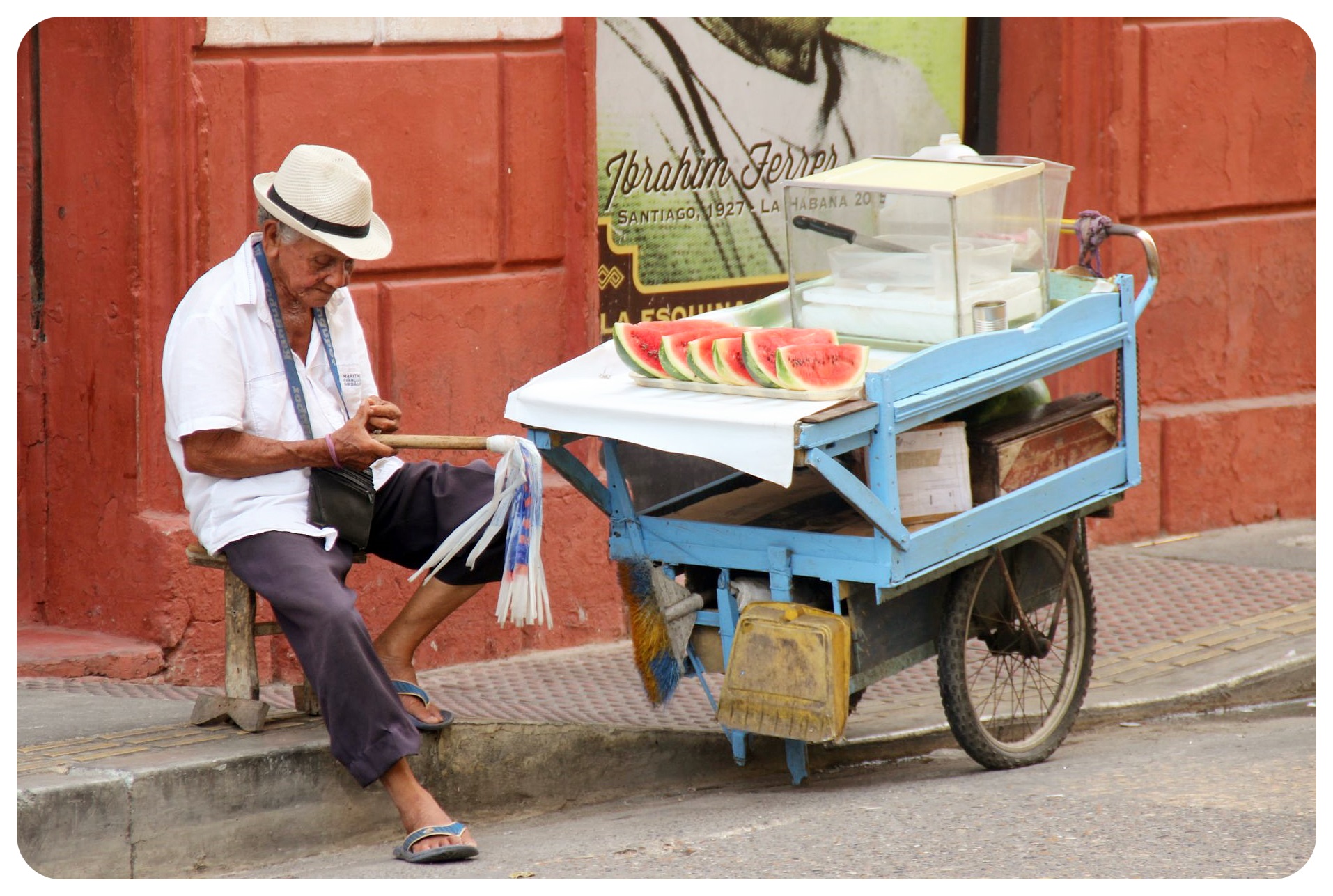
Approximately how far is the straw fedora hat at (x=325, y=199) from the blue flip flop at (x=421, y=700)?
1.29m

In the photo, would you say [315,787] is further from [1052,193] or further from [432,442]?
[1052,193]

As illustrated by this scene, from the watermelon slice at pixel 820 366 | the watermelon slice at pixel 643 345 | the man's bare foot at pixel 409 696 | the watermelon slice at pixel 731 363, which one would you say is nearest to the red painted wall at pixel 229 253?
the man's bare foot at pixel 409 696

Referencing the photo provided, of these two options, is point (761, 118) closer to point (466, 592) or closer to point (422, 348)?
point (422, 348)

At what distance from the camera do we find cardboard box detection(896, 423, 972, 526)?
4.88m

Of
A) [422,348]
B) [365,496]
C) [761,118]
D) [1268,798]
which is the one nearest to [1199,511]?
[761,118]

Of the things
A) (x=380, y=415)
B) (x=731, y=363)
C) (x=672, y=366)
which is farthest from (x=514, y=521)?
(x=731, y=363)

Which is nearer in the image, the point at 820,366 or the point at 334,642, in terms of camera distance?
the point at 334,642

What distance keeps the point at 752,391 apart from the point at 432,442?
88 cm

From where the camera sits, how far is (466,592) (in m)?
5.12

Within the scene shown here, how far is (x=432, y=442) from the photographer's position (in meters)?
4.62

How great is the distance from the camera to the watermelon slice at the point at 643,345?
485 cm

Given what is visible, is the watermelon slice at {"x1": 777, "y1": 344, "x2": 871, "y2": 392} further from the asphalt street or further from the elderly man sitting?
the asphalt street

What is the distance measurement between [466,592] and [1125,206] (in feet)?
14.1

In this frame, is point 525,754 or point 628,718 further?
point 628,718
